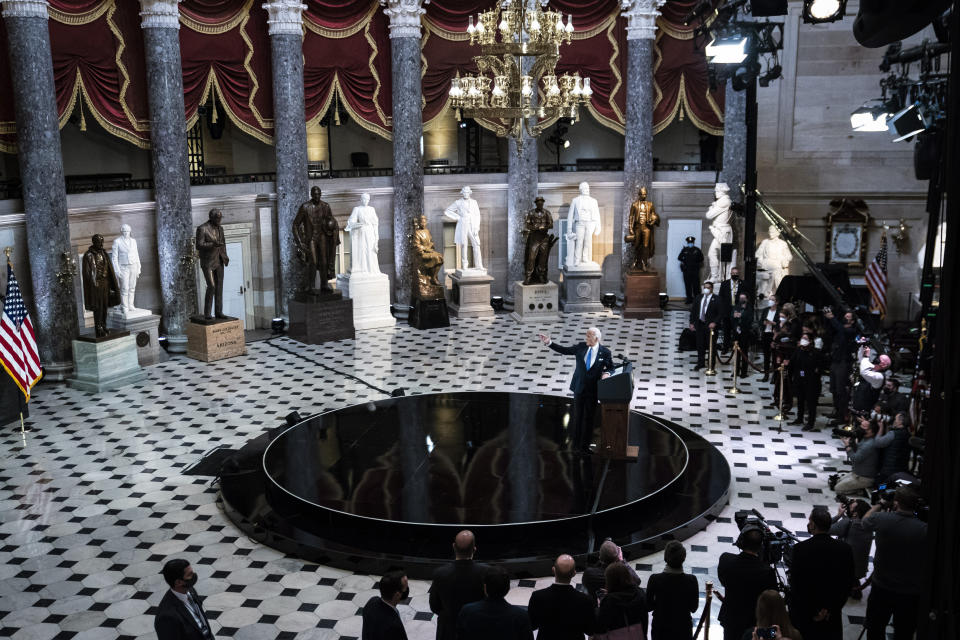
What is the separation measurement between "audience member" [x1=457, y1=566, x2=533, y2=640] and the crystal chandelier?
22.9 feet

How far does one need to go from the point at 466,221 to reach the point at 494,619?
14.4 m

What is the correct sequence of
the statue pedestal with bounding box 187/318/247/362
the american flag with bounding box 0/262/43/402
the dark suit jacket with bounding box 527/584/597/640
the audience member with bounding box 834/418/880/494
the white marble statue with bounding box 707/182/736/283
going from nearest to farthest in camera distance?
the dark suit jacket with bounding box 527/584/597/640 → the audience member with bounding box 834/418/880/494 → the american flag with bounding box 0/262/43/402 → the statue pedestal with bounding box 187/318/247/362 → the white marble statue with bounding box 707/182/736/283

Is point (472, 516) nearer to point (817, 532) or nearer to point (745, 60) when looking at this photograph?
point (817, 532)

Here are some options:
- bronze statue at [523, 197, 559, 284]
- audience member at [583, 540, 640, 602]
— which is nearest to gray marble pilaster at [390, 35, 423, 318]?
bronze statue at [523, 197, 559, 284]

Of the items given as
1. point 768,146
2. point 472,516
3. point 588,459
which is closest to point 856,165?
point 768,146

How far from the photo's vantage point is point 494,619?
5.16 meters

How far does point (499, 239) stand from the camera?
20812 millimetres

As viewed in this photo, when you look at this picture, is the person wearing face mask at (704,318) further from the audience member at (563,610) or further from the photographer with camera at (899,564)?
the audience member at (563,610)

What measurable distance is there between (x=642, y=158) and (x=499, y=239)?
3417 millimetres

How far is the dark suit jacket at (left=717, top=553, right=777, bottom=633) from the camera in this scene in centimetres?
597

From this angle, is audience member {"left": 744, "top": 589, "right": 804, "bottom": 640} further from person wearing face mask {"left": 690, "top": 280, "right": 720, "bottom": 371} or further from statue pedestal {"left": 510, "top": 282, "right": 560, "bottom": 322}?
statue pedestal {"left": 510, "top": 282, "right": 560, "bottom": 322}

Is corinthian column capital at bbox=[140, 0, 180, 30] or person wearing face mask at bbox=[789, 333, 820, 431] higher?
corinthian column capital at bbox=[140, 0, 180, 30]

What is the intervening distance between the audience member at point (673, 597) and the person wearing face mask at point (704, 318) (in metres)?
9.02

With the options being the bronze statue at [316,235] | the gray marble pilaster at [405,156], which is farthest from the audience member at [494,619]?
the gray marble pilaster at [405,156]
